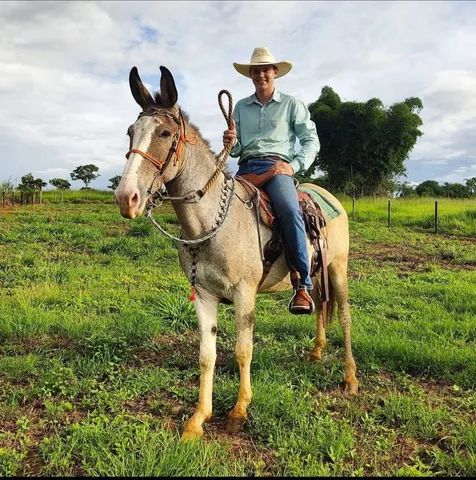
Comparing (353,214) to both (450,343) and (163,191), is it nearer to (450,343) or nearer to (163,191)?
(450,343)

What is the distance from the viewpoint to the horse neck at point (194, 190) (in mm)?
3408

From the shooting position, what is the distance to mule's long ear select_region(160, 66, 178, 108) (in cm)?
311

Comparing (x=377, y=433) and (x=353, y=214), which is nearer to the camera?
(x=377, y=433)

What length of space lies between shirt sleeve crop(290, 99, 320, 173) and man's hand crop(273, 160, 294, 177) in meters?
0.16

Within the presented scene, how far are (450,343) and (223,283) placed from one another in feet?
9.77

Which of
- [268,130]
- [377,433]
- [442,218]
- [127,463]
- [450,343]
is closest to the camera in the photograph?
[127,463]

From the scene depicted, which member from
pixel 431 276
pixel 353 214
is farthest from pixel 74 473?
pixel 353 214

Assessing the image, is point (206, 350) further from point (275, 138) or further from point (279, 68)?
point (279, 68)

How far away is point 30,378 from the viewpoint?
4.27m

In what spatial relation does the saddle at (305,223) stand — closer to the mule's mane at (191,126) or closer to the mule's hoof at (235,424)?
the mule's mane at (191,126)

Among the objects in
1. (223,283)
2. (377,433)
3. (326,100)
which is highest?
(326,100)

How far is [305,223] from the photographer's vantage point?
426cm

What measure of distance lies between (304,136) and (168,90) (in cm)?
157

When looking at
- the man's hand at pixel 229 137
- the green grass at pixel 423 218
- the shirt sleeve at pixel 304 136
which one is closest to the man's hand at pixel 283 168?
the shirt sleeve at pixel 304 136
